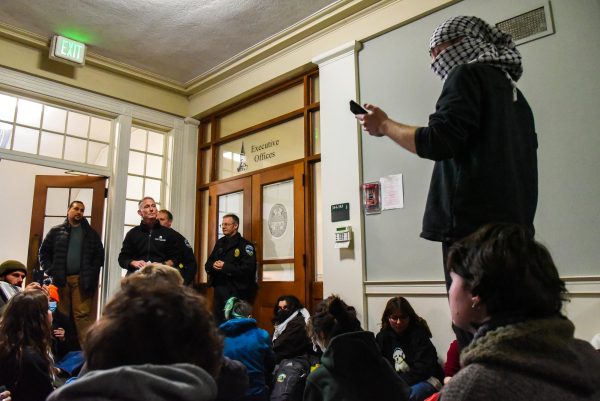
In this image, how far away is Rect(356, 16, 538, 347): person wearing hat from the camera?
1.17 metres

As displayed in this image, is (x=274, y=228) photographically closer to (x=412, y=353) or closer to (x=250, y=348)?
(x=412, y=353)

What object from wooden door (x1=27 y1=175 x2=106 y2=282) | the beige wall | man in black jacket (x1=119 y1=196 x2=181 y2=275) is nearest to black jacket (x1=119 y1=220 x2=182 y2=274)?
man in black jacket (x1=119 y1=196 x2=181 y2=275)

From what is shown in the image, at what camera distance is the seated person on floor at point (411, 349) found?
2.69m

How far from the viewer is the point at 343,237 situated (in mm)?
3605

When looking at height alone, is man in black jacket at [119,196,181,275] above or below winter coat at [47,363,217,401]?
above

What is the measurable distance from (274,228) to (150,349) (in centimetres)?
367

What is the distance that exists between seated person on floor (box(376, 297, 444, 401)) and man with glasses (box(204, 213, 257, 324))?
158 centimetres

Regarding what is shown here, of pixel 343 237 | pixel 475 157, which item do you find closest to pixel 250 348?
pixel 475 157

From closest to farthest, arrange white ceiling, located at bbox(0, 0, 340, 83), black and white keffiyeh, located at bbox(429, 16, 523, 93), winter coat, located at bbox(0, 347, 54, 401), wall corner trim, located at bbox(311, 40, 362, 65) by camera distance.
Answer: black and white keffiyeh, located at bbox(429, 16, 523, 93) < winter coat, located at bbox(0, 347, 54, 401) < wall corner trim, located at bbox(311, 40, 362, 65) < white ceiling, located at bbox(0, 0, 340, 83)

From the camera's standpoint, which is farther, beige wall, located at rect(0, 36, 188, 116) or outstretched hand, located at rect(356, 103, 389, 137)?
beige wall, located at rect(0, 36, 188, 116)

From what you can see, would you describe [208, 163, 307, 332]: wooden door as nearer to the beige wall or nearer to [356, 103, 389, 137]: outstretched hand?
the beige wall

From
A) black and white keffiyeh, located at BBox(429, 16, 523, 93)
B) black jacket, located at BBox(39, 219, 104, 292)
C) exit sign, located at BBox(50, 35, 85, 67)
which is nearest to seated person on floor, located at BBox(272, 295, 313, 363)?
black jacket, located at BBox(39, 219, 104, 292)

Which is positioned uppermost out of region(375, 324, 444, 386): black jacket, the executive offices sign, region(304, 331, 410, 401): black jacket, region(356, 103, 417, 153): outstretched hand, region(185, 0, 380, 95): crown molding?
region(185, 0, 380, 95): crown molding

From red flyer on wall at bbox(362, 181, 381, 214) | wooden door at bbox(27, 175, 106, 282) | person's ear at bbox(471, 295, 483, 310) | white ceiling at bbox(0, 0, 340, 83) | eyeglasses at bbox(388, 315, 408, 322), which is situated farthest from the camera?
wooden door at bbox(27, 175, 106, 282)
